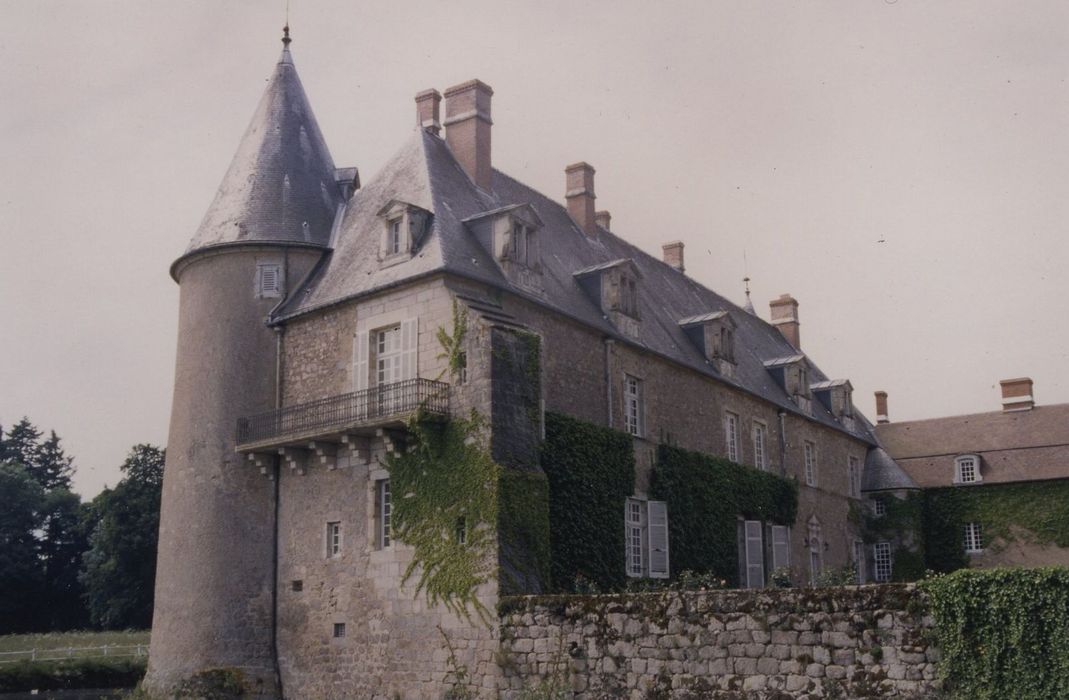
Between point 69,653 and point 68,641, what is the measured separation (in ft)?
19.9

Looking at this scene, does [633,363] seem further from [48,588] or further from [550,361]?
[48,588]

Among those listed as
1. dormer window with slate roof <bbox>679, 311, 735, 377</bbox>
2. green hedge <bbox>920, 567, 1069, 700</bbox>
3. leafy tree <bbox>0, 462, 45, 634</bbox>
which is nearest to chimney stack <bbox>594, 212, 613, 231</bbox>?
dormer window with slate roof <bbox>679, 311, 735, 377</bbox>

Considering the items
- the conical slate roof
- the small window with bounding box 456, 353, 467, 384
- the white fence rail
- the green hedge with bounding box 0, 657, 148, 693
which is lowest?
the green hedge with bounding box 0, 657, 148, 693

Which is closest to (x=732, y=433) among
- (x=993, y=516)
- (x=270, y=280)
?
(x=270, y=280)

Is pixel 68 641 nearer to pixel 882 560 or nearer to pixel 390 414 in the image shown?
pixel 390 414

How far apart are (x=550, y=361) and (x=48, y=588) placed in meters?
31.2

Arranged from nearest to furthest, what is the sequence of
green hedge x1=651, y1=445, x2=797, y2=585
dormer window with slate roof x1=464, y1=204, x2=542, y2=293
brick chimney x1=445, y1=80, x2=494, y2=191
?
dormer window with slate roof x1=464, y1=204, x2=542, y2=293
green hedge x1=651, y1=445, x2=797, y2=585
brick chimney x1=445, y1=80, x2=494, y2=191

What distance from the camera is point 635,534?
914 inches

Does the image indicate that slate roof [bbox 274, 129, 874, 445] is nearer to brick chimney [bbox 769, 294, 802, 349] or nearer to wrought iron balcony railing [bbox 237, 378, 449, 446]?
wrought iron balcony railing [bbox 237, 378, 449, 446]

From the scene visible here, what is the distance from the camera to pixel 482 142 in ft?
84.0

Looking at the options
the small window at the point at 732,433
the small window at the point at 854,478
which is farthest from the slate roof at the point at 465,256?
the small window at the point at 854,478

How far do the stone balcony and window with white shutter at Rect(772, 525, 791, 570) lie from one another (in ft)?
43.6

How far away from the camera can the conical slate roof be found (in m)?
22.9

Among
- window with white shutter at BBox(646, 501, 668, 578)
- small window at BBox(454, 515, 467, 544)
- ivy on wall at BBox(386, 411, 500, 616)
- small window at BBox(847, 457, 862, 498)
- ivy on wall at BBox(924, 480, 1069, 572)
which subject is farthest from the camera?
small window at BBox(847, 457, 862, 498)
